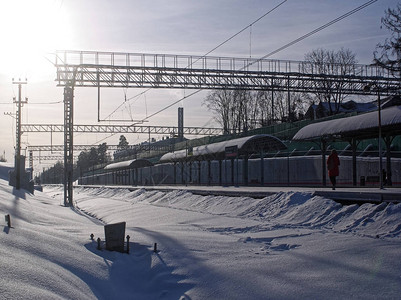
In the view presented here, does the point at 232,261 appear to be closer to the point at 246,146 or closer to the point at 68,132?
the point at 246,146

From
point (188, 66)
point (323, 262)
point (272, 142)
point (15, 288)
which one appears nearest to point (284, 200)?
point (323, 262)

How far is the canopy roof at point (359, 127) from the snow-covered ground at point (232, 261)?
513 cm

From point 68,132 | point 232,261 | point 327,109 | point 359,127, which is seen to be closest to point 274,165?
point 68,132

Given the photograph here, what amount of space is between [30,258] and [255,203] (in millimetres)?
10659

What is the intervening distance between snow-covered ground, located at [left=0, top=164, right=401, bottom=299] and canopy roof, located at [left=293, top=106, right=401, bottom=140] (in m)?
5.13

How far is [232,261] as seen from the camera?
30.3 feet

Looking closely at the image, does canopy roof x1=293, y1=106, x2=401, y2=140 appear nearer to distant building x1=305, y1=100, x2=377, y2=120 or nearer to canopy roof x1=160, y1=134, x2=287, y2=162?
canopy roof x1=160, y1=134, x2=287, y2=162

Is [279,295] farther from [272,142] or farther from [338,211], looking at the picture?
[272,142]

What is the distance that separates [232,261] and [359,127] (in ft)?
38.4

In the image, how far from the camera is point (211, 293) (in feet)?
24.7

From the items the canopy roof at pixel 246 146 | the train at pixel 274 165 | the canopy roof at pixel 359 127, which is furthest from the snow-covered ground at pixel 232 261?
the canopy roof at pixel 246 146

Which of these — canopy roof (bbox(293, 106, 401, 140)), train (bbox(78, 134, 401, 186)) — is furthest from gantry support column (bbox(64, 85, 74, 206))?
canopy roof (bbox(293, 106, 401, 140))

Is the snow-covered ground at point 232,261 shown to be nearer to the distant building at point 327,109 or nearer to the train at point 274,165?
the train at point 274,165

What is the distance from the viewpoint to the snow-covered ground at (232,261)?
6945 mm
